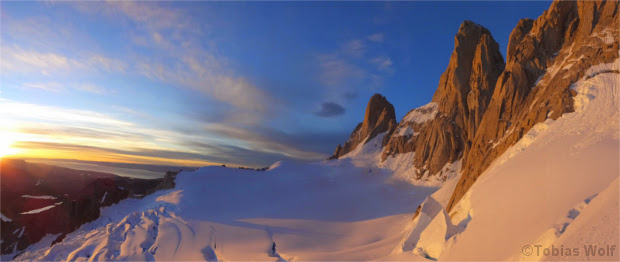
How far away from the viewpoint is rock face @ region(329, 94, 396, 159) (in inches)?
2790

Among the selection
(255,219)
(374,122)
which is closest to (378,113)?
(374,122)

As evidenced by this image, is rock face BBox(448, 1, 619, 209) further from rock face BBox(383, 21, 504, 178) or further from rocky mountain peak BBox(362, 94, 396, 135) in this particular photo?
rocky mountain peak BBox(362, 94, 396, 135)

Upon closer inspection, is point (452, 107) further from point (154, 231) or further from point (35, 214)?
point (35, 214)

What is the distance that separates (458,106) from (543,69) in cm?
2078

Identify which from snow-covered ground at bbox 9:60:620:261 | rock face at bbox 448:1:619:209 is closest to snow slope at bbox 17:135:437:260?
snow-covered ground at bbox 9:60:620:261

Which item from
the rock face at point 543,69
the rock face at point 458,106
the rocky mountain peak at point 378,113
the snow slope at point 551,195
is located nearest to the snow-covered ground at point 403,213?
the snow slope at point 551,195

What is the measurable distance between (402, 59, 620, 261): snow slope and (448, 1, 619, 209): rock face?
115 cm

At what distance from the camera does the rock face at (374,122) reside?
70.9m

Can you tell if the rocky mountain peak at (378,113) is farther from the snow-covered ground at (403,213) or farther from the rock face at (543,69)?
the rock face at (543,69)

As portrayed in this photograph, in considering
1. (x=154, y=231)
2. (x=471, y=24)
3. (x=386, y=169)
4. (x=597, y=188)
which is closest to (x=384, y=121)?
(x=386, y=169)

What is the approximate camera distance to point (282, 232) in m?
23.8

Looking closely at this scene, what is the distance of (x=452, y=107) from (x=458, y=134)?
5657 millimetres

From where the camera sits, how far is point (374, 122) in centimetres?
7625

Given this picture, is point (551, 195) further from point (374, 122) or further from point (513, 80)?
point (374, 122)
